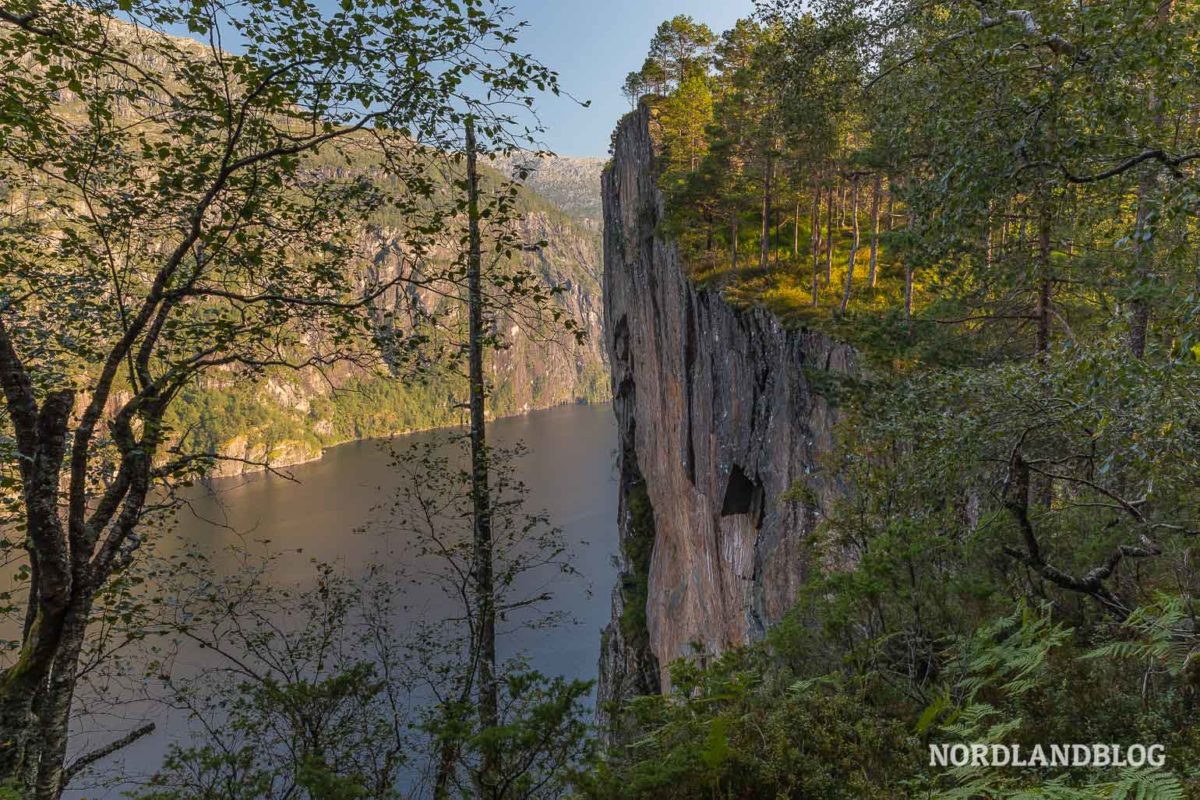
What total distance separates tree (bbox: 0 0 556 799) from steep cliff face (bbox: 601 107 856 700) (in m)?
7.78

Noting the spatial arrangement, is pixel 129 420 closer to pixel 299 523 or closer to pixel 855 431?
Result: pixel 855 431

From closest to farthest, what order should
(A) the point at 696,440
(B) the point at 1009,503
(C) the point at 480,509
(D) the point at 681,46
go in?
(B) the point at 1009,503
(C) the point at 480,509
(A) the point at 696,440
(D) the point at 681,46

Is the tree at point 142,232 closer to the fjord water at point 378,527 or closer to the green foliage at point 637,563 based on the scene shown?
the fjord water at point 378,527

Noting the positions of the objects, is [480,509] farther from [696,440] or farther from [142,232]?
[696,440]

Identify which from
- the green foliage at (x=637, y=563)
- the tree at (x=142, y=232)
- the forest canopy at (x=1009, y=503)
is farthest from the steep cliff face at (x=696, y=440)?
the tree at (x=142, y=232)

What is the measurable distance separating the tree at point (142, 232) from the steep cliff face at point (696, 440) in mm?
7781

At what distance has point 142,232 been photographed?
16.9ft

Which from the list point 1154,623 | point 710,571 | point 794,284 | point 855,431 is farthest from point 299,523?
point 1154,623

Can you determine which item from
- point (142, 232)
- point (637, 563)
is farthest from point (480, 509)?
point (637, 563)

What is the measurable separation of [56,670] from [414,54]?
4994 mm

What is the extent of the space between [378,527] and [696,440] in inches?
523

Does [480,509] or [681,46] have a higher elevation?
[681,46]

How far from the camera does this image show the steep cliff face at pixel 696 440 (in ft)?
57.7

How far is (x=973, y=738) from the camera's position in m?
3.56
